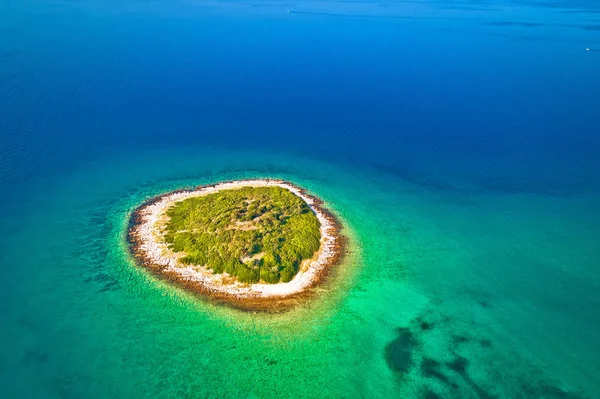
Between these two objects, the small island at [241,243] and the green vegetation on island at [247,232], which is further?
the green vegetation on island at [247,232]

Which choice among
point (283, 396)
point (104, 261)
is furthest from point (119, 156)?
point (283, 396)

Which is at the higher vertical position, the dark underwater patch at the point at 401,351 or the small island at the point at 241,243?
the small island at the point at 241,243

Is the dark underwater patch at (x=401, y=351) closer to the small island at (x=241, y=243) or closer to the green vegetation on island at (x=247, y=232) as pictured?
the small island at (x=241, y=243)

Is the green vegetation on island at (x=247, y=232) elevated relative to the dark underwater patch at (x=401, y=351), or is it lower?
elevated

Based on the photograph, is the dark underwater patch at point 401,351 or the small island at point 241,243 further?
the small island at point 241,243

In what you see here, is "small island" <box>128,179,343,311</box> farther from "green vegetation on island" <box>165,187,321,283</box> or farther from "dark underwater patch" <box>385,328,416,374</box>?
"dark underwater patch" <box>385,328,416,374</box>

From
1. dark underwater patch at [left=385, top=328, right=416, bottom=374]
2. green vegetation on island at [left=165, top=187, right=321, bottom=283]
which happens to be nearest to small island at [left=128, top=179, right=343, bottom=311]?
green vegetation on island at [left=165, top=187, right=321, bottom=283]

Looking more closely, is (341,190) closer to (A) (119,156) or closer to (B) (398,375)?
(B) (398,375)

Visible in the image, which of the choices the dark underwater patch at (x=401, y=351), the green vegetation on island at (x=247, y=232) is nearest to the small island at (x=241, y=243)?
the green vegetation on island at (x=247, y=232)
